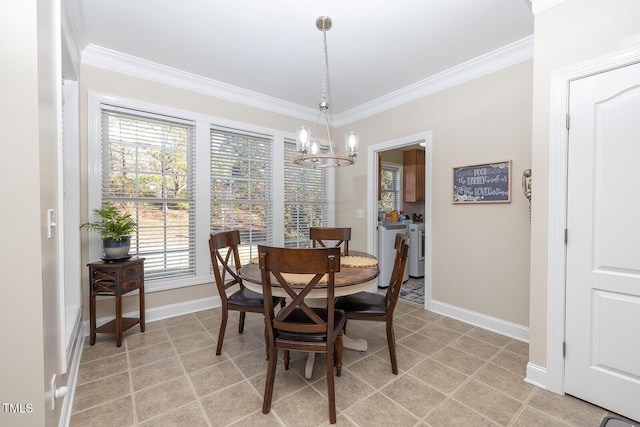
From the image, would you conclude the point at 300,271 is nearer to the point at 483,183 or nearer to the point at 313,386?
the point at 313,386

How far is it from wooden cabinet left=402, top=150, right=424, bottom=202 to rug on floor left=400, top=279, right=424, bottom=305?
5.54 feet

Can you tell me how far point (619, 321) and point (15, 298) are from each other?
2.94 meters

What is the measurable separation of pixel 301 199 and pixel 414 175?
8.14 ft

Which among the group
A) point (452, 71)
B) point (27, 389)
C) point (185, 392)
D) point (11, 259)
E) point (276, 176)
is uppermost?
point (452, 71)

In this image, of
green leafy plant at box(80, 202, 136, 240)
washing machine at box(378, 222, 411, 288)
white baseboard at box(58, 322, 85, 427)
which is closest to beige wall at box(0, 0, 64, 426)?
white baseboard at box(58, 322, 85, 427)

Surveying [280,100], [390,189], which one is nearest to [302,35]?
[280,100]

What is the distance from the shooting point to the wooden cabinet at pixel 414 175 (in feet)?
17.6

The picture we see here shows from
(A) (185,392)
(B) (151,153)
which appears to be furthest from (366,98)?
(A) (185,392)

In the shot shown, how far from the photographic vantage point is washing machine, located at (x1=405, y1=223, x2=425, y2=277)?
471cm

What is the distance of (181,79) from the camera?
3084mm

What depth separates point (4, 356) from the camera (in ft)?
3.35

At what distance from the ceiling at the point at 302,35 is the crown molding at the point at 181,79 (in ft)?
0.25

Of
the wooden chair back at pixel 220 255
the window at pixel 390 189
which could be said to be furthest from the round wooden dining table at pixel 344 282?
the window at pixel 390 189

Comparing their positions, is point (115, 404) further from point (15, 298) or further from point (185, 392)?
point (15, 298)
